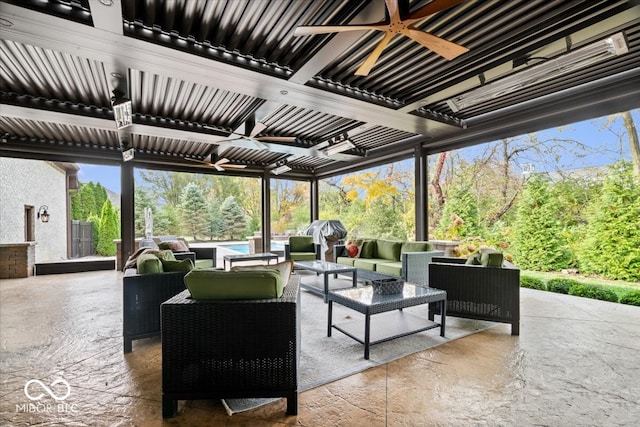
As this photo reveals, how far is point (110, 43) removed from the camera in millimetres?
2723

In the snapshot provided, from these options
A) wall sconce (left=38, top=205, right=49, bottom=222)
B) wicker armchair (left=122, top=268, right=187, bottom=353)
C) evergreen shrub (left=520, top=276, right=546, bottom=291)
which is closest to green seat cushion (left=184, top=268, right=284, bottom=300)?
wicker armchair (left=122, top=268, right=187, bottom=353)

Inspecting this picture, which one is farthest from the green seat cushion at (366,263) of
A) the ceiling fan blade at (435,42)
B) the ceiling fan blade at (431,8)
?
the ceiling fan blade at (431,8)

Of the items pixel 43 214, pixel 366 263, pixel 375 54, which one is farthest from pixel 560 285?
pixel 43 214

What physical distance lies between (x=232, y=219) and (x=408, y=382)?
526 inches

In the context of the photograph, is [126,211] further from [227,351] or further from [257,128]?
[227,351]

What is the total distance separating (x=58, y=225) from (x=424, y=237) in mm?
11093

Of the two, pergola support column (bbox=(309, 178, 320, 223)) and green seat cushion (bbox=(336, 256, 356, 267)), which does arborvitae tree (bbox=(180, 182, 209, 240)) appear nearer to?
pergola support column (bbox=(309, 178, 320, 223))

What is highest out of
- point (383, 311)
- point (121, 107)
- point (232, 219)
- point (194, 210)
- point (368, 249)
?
point (121, 107)

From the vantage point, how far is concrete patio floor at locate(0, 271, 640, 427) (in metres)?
1.77

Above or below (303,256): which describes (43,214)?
above

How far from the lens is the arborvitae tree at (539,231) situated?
233 inches

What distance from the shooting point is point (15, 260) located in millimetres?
6590

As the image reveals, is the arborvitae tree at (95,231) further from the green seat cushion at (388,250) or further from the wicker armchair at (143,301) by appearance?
the green seat cushion at (388,250)

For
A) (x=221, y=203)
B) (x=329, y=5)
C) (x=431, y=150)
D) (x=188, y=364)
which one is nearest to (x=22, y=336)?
(x=188, y=364)
